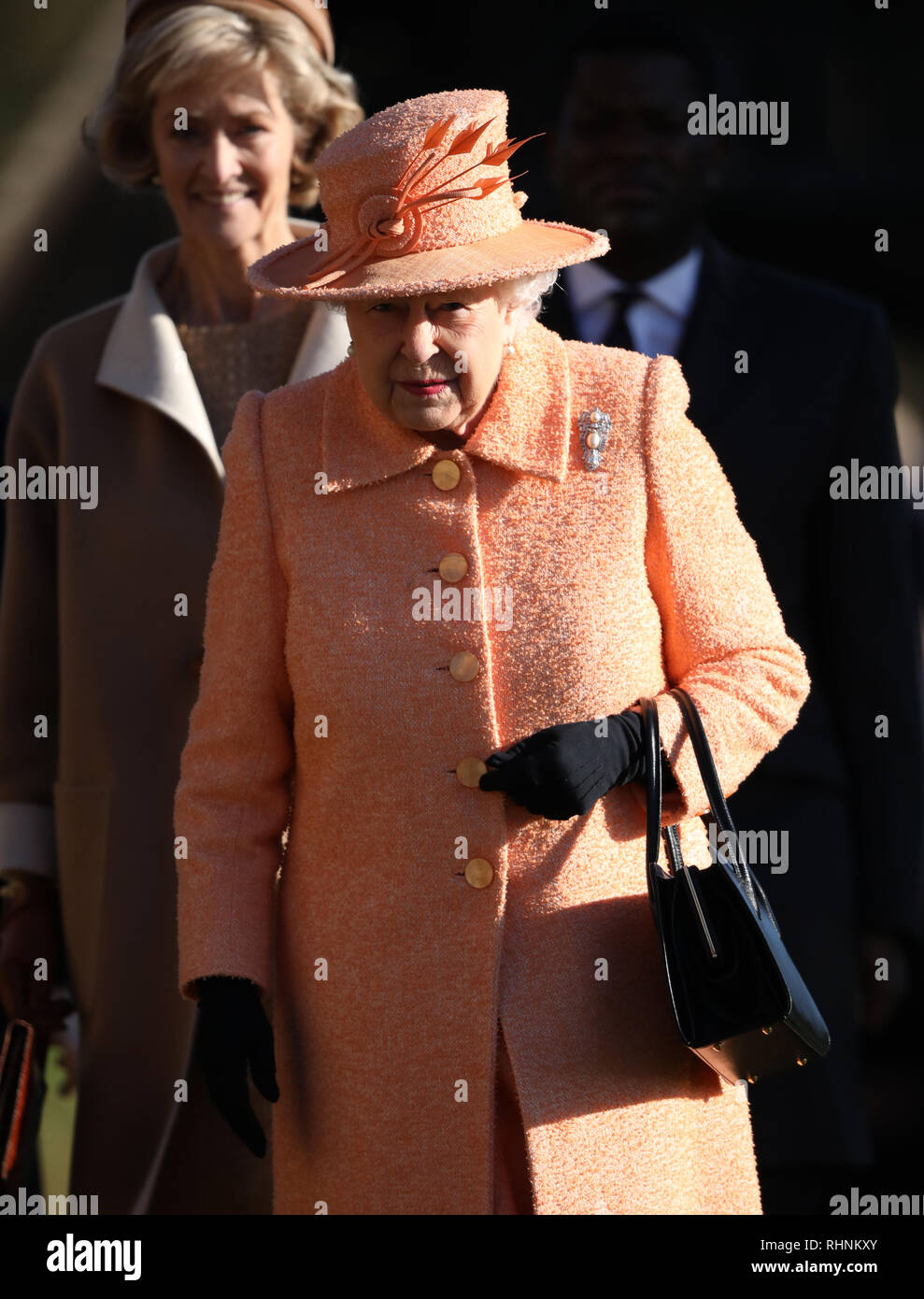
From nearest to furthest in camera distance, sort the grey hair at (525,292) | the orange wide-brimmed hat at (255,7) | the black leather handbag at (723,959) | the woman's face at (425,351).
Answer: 1. the black leather handbag at (723,959)
2. the woman's face at (425,351)
3. the grey hair at (525,292)
4. the orange wide-brimmed hat at (255,7)

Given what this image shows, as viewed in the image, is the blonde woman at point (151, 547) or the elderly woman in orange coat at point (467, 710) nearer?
the elderly woman in orange coat at point (467, 710)

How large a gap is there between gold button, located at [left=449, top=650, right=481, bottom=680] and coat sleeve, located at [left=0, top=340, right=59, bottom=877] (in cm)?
127

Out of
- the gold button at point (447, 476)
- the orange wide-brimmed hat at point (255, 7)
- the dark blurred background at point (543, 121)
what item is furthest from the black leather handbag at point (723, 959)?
the dark blurred background at point (543, 121)

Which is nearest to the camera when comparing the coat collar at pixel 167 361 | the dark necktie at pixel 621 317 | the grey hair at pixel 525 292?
the grey hair at pixel 525 292

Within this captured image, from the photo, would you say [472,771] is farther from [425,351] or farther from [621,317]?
[621,317]

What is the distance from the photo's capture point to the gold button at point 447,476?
269cm

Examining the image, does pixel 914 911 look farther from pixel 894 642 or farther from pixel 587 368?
pixel 587 368

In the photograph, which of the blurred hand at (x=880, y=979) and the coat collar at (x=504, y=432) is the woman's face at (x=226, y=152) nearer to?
the coat collar at (x=504, y=432)

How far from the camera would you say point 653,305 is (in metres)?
3.81

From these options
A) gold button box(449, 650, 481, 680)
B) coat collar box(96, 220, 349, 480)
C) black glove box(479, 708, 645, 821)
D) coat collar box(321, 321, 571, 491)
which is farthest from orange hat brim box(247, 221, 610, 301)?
coat collar box(96, 220, 349, 480)

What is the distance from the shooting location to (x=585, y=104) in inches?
150

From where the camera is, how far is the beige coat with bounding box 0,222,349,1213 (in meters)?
3.50

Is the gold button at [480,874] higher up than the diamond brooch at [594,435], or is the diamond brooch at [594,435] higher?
the diamond brooch at [594,435]

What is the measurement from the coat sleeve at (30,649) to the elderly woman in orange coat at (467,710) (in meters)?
0.99
